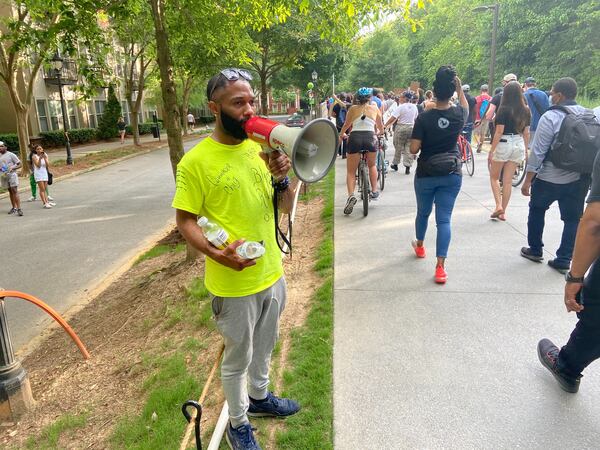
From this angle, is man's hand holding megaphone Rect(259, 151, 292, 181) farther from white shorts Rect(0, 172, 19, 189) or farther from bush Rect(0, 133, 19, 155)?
bush Rect(0, 133, 19, 155)

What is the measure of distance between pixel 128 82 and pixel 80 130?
21.1ft

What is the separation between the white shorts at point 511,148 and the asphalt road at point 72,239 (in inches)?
230

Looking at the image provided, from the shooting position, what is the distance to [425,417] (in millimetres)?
2592

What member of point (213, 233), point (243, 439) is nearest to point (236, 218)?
point (213, 233)

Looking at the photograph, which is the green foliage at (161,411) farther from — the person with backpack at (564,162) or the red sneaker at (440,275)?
the person with backpack at (564,162)

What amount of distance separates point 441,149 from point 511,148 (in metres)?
2.41

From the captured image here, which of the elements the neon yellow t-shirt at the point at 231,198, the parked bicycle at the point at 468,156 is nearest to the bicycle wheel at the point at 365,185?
the parked bicycle at the point at 468,156

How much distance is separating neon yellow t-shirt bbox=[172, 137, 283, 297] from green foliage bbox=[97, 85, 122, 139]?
31.9m

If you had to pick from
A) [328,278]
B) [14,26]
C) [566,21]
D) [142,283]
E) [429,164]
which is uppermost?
[566,21]

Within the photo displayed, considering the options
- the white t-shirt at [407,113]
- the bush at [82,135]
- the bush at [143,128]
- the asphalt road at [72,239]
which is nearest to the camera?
the asphalt road at [72,239]

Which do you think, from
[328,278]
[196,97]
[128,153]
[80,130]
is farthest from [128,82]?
[328,278]

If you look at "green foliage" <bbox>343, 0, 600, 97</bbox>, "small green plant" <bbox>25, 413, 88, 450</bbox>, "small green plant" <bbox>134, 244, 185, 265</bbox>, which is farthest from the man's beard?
"green foliage" <bbox>343, 0, 600, 97</bbox>

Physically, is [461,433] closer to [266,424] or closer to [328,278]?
[266,424]

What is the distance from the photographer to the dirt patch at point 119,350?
3.12m
